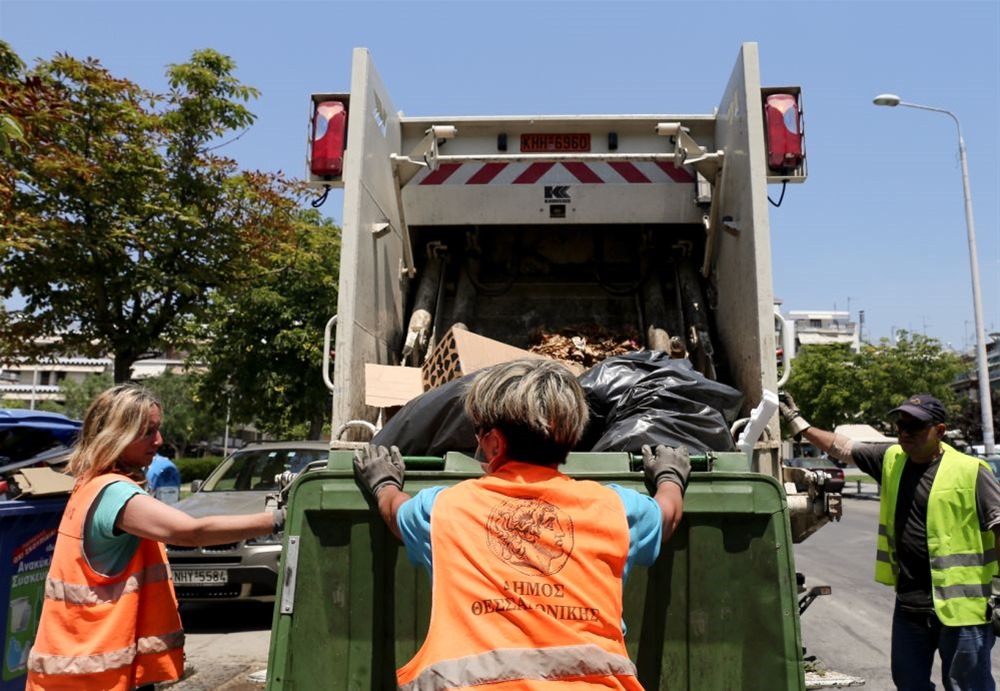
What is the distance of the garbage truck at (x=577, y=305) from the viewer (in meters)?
2.19

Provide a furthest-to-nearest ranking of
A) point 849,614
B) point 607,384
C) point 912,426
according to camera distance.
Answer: point 849,614
point 912,426
point 607,384

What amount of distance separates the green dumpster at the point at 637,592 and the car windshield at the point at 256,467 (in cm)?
546

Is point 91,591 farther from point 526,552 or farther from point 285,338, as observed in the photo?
point 285,338

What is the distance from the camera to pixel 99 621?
229 centimetres

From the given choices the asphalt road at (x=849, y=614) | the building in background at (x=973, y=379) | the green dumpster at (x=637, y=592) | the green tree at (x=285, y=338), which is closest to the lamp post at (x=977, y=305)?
the asphalt road at (x=849, y=614)

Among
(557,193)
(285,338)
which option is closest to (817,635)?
(557,193)

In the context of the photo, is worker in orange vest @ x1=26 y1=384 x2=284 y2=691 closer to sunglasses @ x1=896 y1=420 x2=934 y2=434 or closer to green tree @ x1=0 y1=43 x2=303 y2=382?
sunglasses @ x1=896 y1=420 x2=934 y2=434

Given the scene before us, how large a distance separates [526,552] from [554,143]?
371 cm

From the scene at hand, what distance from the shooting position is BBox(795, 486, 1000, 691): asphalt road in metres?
5.40

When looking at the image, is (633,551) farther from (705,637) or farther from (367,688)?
(367,688)

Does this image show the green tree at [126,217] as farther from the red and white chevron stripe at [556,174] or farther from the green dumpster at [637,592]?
the green dumpster at [637,592]

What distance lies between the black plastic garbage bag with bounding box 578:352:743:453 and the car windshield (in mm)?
4804

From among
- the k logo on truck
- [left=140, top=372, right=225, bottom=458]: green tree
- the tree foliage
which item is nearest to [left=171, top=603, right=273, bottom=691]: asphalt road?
the k logo on truck

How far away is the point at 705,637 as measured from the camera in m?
2.19
